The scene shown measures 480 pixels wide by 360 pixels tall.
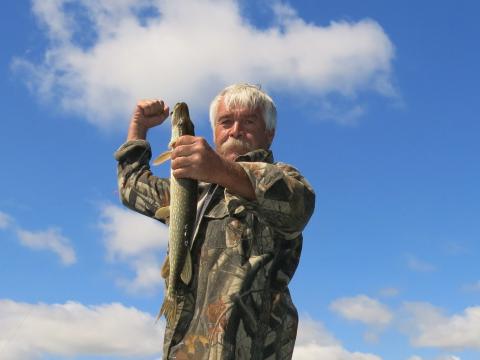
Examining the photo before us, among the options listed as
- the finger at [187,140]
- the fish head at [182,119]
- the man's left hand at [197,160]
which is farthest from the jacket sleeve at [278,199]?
the fish head at [182,119]

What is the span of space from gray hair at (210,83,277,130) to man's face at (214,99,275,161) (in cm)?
5

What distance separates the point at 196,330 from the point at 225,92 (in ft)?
7.70

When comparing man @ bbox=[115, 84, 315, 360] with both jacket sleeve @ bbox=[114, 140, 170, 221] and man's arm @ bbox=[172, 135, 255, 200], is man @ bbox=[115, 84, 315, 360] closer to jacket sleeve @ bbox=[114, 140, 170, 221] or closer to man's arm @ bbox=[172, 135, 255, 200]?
man's arm @ bbox=[172, 135, 255, 200]

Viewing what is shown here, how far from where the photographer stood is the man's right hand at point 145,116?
21.1 feet

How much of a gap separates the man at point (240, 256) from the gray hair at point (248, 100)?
1.78 ft

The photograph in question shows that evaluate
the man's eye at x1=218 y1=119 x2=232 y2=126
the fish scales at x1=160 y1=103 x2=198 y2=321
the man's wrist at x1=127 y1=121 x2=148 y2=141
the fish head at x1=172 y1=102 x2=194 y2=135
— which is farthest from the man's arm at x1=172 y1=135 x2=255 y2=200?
the man's wrist at x1=127 y1=121 x2=148 y2=141

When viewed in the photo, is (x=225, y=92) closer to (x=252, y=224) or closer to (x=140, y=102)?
(x=140, y=102)

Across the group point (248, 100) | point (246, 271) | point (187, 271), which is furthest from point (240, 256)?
Result: point (248, 100)

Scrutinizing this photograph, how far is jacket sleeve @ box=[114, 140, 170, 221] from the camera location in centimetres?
604

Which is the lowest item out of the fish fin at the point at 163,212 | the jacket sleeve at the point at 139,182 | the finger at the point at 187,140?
the finger at the point at 187,140

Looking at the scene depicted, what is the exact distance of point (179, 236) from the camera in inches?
201

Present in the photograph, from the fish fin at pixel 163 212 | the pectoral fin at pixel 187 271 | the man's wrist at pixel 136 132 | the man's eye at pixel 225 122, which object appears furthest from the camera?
the man's wrist at pixel 136 132

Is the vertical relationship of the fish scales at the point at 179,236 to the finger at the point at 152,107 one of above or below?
below

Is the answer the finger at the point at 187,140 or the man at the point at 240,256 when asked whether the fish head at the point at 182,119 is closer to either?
the man at the point at 240,256
